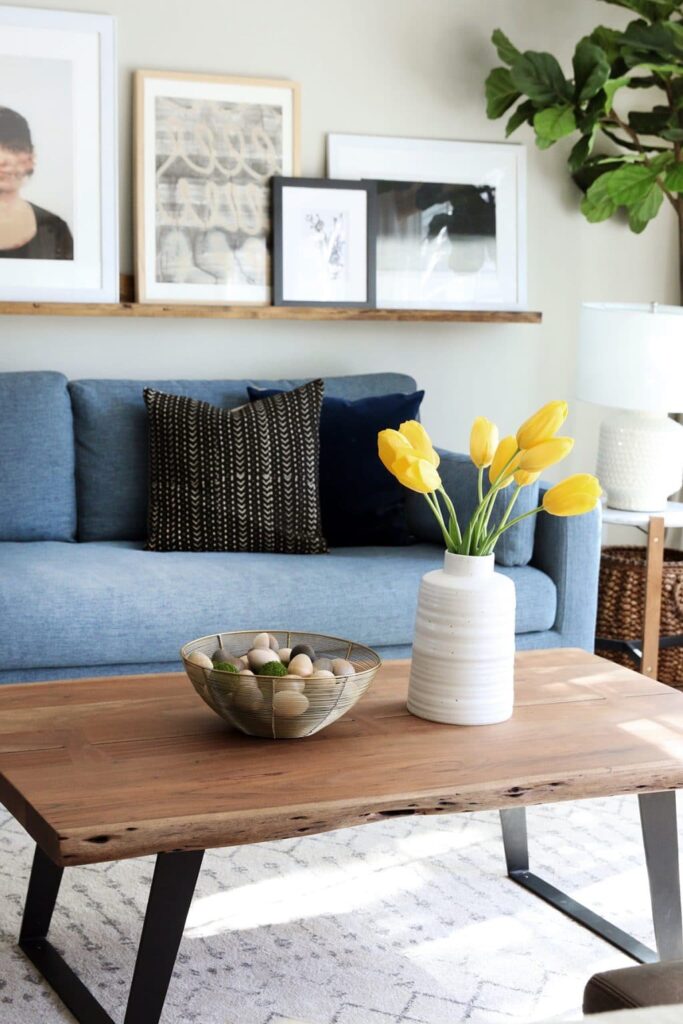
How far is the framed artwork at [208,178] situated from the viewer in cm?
375

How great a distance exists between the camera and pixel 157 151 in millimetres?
3754

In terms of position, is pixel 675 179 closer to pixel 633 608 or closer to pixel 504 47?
pixel 504 47

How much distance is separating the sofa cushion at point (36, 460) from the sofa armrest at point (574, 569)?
1283 millimetres

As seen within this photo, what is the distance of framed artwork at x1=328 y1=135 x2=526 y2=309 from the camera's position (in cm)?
402

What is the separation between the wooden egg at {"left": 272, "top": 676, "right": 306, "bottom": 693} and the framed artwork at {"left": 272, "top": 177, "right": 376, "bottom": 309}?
7.42ft

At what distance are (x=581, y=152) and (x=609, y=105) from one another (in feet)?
0.65

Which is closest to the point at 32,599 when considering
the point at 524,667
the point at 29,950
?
the point at 29,950

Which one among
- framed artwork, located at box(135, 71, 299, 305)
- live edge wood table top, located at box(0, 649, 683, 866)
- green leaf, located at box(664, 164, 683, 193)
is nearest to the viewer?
live edge wood table top, located at box(0, 649, 683, 866)

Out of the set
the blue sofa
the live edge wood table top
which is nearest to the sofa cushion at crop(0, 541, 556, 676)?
the blue sofa

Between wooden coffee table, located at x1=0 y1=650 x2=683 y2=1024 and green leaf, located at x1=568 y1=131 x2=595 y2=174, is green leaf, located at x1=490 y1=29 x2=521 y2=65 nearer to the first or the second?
green leaf, located at x1=568 y1=131 x2=595 y2=174

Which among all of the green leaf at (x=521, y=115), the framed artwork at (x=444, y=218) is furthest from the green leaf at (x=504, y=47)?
the framed artwork at (x=444, y=218)

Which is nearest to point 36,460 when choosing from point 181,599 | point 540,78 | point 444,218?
point 181,599

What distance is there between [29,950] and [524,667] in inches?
38.5

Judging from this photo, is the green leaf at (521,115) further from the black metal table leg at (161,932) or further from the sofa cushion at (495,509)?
the black metal table leg at (161,932)
